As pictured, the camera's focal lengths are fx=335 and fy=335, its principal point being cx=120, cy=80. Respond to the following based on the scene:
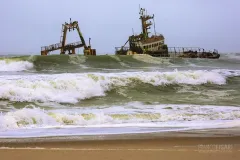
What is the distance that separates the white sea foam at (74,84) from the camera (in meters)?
9.93

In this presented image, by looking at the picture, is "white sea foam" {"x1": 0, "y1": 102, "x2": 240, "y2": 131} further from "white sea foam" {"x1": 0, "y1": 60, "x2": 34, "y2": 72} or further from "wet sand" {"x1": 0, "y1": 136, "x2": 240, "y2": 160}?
"white sea foam" {"x1": 0, "y1": 60, "x2": 34, "y2": 72}

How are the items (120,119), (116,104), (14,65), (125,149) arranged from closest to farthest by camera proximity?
(125,149)
(120,119)
(116,104)
(14,65)

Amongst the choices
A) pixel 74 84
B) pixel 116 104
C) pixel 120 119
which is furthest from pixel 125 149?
pixel 74 84

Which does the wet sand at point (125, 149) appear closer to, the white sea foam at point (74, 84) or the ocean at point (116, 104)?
the ocean at point (116, 104)

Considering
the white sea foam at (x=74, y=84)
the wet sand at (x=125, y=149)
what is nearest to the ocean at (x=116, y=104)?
the white sea foam at (x=74, y=84)

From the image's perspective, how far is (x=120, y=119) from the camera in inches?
270

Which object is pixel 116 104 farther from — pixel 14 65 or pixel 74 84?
pixel 14 65

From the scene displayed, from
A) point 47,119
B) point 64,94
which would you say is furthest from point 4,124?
point 64,94

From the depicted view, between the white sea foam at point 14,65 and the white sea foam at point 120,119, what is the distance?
53.9 ft

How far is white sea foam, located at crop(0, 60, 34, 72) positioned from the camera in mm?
22797

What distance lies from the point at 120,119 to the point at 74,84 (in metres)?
5.03

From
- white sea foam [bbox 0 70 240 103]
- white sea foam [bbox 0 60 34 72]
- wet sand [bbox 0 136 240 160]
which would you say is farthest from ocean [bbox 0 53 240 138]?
white sea foam [bbox 0 60 34 72]

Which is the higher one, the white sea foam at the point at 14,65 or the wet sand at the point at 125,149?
the white sea foam at the point at 14,65

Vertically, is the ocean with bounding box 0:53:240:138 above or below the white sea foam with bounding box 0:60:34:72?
below
